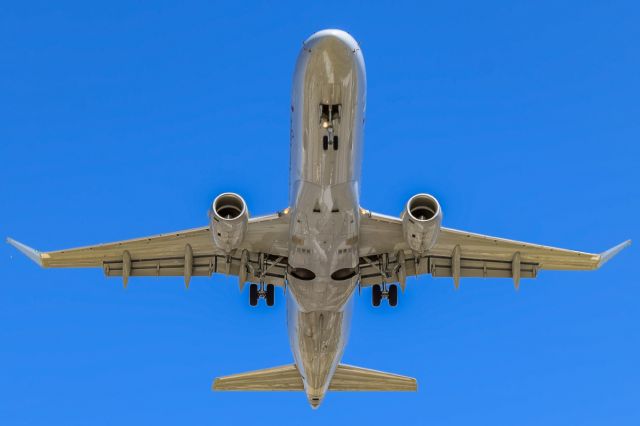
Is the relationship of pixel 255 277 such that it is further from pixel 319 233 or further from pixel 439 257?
pixel 439 257

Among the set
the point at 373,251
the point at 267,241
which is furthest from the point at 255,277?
the point at 373,251

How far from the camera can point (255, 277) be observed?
3672 cm

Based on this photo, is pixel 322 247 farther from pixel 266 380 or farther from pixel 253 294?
pixel 266 380

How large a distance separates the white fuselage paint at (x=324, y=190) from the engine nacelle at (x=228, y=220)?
1820 mm

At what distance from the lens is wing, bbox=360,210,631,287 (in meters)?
35.7

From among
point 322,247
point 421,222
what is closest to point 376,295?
point 322,247

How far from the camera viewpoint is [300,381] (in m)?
42.3

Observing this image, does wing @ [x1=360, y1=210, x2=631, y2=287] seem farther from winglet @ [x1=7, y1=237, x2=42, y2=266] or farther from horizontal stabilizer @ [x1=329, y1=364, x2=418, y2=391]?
winglet @ [x1=7, y1=237, x2=42, y2=266]

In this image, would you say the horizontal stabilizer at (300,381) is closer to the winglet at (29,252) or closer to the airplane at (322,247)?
the airplane at (322,247)

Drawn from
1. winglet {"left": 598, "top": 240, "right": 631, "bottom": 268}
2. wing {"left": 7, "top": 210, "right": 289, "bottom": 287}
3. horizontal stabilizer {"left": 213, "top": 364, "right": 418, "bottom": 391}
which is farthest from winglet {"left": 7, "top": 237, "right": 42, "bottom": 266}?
winglet {"left": 598, "top": 240, "right": 631, "bottom": 268}

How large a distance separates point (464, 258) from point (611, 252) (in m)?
5.42

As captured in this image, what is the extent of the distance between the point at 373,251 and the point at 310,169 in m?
5.61

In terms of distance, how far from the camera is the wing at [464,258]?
1404 inches

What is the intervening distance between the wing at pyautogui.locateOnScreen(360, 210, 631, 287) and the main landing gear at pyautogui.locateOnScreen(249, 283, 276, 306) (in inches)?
140
